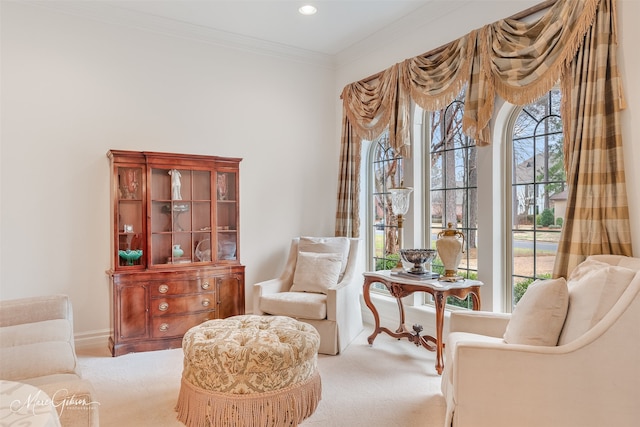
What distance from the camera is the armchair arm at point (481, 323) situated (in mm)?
2406

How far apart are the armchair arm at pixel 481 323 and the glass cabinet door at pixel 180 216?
249 cm

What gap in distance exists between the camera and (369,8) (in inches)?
148

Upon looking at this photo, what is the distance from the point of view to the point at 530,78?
283cm

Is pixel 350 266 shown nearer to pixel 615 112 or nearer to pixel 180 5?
pixel 615 112

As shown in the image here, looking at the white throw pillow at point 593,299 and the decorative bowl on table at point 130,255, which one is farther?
the decorative bowl on table at point 130,255

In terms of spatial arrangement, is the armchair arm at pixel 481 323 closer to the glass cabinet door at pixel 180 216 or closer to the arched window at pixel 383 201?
the arched window at pixel 383 201

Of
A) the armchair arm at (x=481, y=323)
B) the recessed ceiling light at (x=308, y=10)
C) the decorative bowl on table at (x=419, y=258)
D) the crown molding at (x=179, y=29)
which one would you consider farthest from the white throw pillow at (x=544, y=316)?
the crown molding at (x=179, y=29)

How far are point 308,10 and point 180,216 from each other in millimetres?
2331

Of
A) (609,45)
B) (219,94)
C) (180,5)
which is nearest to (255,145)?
(219,94)

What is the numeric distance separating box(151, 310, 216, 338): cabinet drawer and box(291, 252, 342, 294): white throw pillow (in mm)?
968

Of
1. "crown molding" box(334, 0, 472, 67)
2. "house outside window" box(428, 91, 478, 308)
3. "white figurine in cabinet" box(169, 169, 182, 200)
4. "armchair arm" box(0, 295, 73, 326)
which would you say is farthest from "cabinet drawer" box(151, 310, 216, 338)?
"crown molding" box(334, 0, 472, 67)

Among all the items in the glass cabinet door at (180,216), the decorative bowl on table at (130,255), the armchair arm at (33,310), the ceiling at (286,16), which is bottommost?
the armchair arm at (33,310)

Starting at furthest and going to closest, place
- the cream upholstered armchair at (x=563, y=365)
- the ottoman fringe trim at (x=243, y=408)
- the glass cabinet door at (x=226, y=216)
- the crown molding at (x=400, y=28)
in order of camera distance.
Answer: the glass cabinet door at (x=226, y=216) < the crown molding at (x=400, y=28) < the ottoman fringe trim at (x=243, y=408) < the cream upholstered armchair at (x=563, y=365)

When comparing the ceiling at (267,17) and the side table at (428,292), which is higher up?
the ceiling at (267,17)
